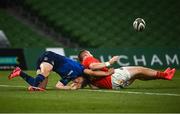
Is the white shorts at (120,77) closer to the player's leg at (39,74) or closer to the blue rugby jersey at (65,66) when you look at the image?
the blue rugby jersey at (65,66)

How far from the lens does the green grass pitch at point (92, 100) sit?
13727mm

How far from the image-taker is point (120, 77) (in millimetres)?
17906

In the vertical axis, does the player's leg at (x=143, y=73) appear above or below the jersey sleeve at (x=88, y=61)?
below

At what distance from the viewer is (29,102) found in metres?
14.9

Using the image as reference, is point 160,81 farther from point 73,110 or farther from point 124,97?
point 73,110

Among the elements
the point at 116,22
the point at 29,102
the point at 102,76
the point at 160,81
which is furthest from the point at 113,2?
the point at 29,102

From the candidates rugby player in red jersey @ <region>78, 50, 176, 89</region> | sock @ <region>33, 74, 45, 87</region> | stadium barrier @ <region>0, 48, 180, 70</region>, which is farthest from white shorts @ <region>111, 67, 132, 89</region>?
stadium barrier @ <region>0, 48, 180, 70</region>

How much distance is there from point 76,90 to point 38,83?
3.29 feet

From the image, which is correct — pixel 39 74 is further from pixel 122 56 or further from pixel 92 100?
pixel 122 56

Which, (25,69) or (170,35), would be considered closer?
(25,69)

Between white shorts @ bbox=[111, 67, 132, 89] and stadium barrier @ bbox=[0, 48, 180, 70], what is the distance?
1065 centimetres

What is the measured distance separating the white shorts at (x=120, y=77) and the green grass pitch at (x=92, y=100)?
0.27 meters

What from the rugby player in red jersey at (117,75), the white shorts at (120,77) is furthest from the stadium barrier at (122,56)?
the white shorts at (120,77)

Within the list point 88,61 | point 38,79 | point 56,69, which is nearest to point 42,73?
point 38,79
